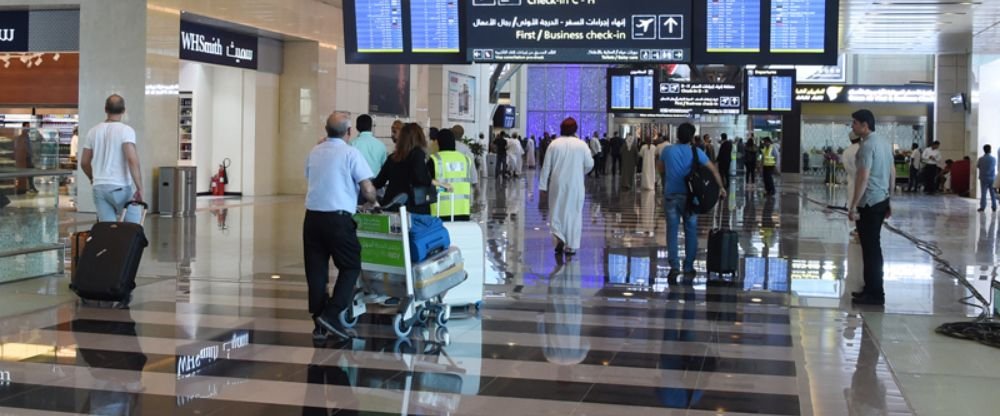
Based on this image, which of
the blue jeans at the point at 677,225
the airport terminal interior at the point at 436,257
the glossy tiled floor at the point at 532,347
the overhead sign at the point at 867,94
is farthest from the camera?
the overhead sign at the point at 867,94

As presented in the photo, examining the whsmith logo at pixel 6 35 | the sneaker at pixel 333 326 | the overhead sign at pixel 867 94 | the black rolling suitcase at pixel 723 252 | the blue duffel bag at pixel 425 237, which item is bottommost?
the sneaker at pixel 333 326

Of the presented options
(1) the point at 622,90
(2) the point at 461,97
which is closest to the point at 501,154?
(2) the point at 461,97

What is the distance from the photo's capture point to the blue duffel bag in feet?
24.0

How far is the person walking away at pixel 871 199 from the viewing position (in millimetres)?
9102

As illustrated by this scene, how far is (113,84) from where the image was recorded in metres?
18.5

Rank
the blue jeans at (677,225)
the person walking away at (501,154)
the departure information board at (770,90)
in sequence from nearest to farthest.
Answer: the blue jeans at (677,225) < the departure information board at (770,90) < the person walking away at (501,154)

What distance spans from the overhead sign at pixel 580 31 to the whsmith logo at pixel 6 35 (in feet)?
36.4

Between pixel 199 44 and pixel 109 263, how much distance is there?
13467 millimetres

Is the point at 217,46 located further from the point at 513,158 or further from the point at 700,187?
the point at 513,158

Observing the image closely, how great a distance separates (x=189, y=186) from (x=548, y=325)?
12507 millimetres

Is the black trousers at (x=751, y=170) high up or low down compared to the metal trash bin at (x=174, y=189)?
up

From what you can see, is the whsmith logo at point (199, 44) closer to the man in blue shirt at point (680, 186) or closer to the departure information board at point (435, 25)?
the departure information board at point (435, 25)

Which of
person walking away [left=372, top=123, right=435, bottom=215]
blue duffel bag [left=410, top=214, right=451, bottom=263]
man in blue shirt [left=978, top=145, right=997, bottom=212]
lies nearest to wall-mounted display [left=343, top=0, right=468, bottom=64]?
person walking away [left=372, top=123, right=435, bottom=215]

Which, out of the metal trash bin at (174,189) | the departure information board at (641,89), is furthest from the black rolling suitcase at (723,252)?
the departure information board at (641,89)
